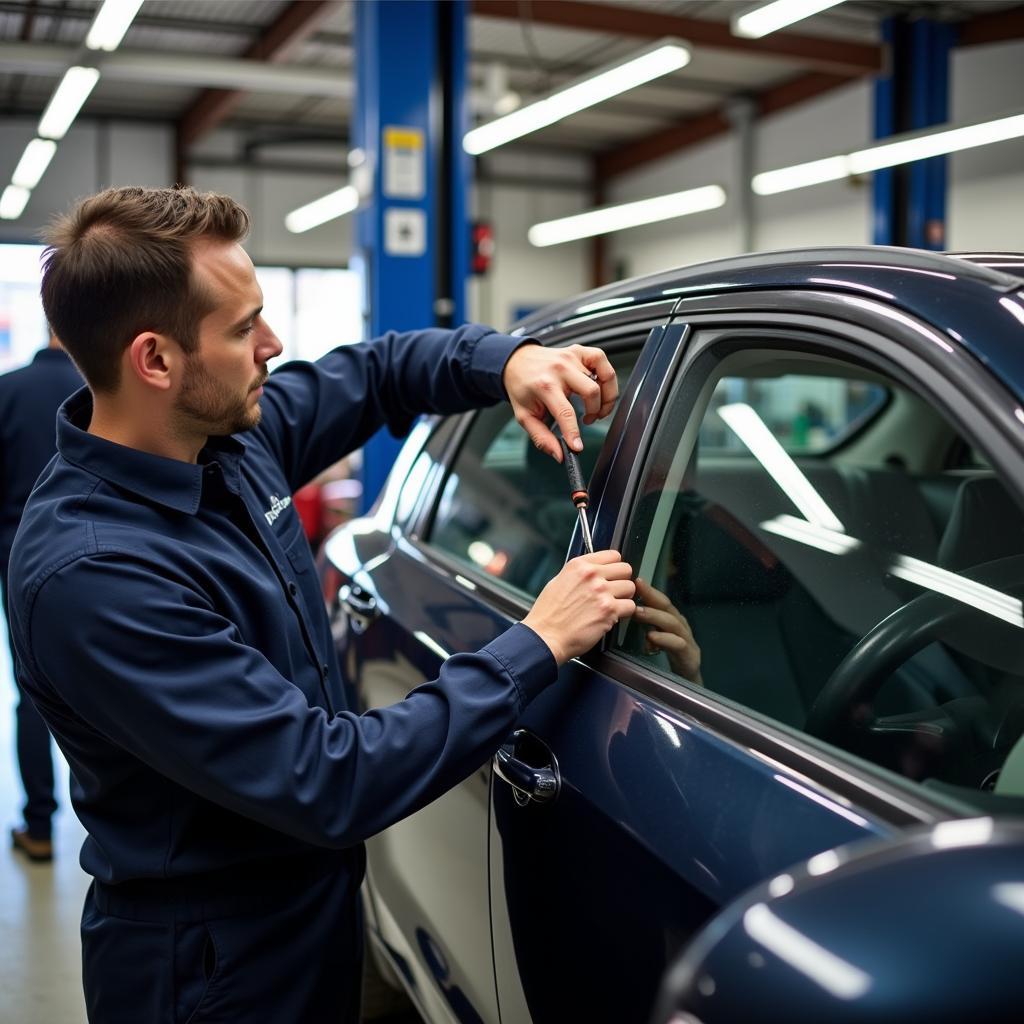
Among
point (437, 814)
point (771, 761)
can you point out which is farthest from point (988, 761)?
point (437, 814)

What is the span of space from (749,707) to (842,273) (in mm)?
543

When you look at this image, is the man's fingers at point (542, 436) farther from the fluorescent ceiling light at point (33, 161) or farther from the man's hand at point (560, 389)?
the fluorescent ceiling light at point (33, 161)

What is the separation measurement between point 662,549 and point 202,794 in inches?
25.7

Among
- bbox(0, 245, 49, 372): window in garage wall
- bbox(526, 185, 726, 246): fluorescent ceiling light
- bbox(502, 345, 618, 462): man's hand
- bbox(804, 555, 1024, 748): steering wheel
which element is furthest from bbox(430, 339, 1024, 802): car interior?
bbox(0, 245, 49, 372): window in garage wall

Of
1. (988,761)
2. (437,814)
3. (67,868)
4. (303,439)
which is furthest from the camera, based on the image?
(67,868)

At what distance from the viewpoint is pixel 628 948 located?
3.93 feet

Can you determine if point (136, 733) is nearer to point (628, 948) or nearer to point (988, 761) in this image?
point (628, 948)

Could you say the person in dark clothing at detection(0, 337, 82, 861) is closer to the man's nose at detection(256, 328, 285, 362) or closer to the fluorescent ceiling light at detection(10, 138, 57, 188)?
the man's nose at detection(256, 328, 285, 362)

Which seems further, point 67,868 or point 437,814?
point 67,868

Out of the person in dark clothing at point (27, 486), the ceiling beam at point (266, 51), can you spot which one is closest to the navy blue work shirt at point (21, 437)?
the person in dark clothing at point (27, 486)

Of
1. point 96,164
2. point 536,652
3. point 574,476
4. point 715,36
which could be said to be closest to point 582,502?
point 574,476

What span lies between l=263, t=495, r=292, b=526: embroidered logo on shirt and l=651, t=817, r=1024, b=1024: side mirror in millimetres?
1075

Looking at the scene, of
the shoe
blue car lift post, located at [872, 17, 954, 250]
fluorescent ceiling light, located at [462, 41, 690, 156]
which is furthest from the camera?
blue car lift post, located at [872, 17, 954, 250]

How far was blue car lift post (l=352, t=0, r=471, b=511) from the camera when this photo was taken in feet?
18.5
